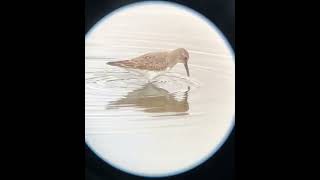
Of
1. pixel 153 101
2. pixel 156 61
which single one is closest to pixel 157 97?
pixel 153 101

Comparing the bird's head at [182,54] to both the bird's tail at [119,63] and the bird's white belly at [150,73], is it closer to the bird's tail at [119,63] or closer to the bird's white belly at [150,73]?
the bird's white belly at [150,73]

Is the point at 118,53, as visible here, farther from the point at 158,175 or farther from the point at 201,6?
the point at 158,175

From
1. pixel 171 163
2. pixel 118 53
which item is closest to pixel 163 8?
pixel 118 53

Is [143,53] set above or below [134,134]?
above

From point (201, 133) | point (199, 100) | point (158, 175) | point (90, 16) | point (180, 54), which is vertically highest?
point (90, 16)

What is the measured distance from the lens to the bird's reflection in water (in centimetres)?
179

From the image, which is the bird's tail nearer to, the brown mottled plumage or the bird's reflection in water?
the brown mottled plumage

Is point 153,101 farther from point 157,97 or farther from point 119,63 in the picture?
point 119,63

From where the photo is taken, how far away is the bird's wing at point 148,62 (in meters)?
1.78

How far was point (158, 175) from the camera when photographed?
1.79 metres

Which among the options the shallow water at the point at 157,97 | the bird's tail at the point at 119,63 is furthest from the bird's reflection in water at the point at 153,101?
the bird's tail at the point at 119,63

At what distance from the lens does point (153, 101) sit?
1.83 metres

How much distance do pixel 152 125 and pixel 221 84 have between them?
390mm

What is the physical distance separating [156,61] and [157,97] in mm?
174
